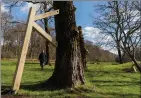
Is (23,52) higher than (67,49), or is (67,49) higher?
(67,49)

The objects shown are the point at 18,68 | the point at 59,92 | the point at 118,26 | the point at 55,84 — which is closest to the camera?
the point at 18,68

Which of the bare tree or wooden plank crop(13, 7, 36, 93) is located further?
the bare tree

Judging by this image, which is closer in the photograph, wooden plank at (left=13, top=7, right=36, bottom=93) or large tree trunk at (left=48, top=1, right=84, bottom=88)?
wooden plank at (left=13, top=7, right=36, bottom=93)

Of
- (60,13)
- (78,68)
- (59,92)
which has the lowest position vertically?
(59,92)

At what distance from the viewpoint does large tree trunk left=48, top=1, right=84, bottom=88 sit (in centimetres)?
Result: 1414

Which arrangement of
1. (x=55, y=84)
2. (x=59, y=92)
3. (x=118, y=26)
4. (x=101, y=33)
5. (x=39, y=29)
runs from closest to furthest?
1. (x=39, y=29)
2. (x=59, y=92)
3. (x=55, y=84)
4. (x=118, y=26)
5. (x=101, y=33)

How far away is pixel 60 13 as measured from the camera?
47.2 ft

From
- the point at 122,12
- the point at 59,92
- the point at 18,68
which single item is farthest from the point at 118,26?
the point at 18,68

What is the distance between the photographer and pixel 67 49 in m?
14.2

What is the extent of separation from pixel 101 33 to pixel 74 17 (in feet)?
45.6

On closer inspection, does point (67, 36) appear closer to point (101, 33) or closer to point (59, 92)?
point (59, 92)

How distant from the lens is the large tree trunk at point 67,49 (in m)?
14.1

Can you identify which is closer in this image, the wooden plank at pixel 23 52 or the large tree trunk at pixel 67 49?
the wooden plank at pixel 23 52

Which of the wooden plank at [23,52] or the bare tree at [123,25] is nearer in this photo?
the wooden plank at [23,52]
